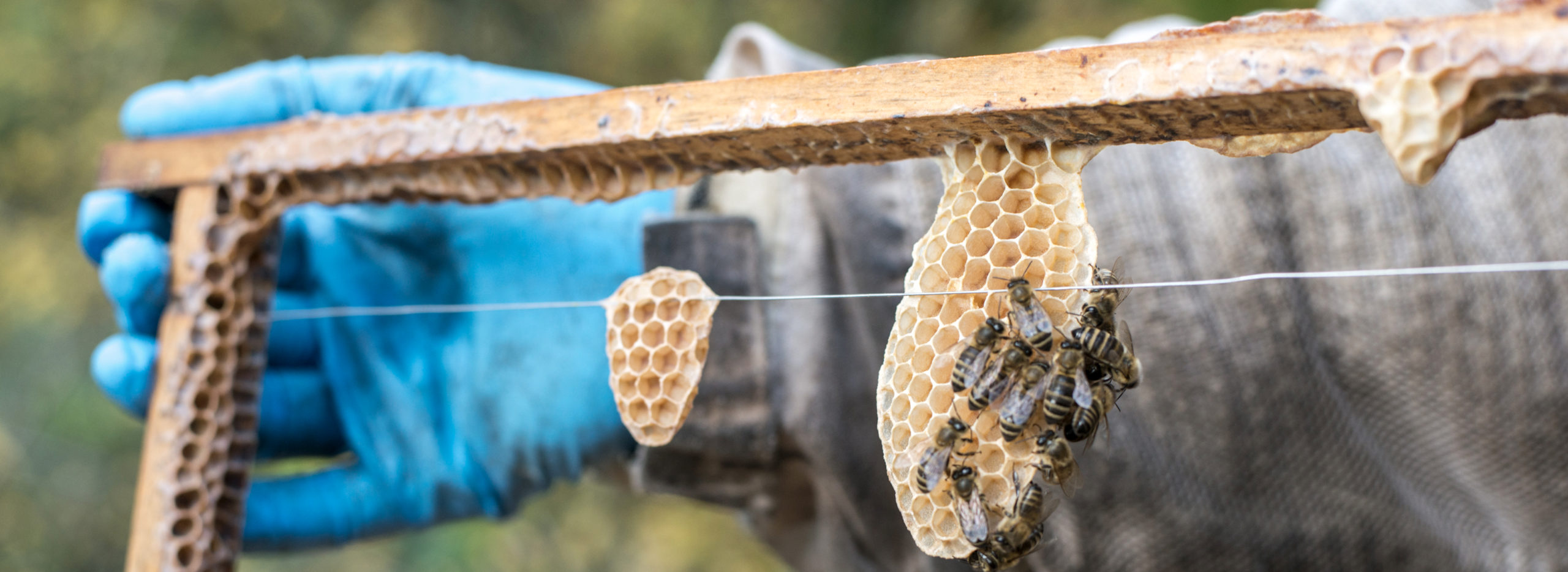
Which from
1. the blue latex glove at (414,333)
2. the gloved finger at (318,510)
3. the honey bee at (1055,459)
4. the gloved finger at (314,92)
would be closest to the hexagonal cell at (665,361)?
the honey bee at (1055,459)

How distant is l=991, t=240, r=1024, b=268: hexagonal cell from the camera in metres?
0.92

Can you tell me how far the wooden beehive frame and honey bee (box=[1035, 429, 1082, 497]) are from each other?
272 mm

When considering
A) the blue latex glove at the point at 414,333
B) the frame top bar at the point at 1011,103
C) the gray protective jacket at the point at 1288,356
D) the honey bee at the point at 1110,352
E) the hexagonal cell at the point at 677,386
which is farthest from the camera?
the blue latex glove at the point at 414,333

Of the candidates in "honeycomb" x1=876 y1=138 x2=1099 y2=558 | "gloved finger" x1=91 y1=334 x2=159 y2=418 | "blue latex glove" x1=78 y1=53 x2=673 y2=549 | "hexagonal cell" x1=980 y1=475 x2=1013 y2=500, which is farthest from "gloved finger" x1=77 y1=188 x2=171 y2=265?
"hexagonal cell" x1=980 y1=475 x2=1013 y2=500

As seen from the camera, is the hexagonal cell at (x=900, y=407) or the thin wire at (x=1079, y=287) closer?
the thin wire at (x=1079, y=287)

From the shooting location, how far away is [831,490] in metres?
1.50

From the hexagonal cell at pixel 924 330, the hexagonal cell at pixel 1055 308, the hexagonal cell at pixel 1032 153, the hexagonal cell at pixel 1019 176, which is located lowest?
the hexagonal cell at pixel 924 330

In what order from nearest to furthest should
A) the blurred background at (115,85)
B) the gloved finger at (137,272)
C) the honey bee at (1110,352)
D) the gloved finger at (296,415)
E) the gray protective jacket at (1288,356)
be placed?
the honey bee at (1110,352), the gray protective jacket at (1288,356), the gloved finger at (137,272), the gloved finger at (296,415), the blurred background at (115,85)

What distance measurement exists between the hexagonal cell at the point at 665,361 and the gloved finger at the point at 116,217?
0.97 metres

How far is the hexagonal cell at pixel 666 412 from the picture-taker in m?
1.05

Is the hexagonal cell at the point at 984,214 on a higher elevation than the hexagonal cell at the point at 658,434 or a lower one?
higher

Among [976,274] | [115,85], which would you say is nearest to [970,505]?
[976,274]

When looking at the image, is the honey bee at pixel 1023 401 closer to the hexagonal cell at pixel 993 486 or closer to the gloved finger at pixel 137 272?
the hexagonal cell at pixel 993 486

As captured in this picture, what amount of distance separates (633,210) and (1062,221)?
3.06 feet
